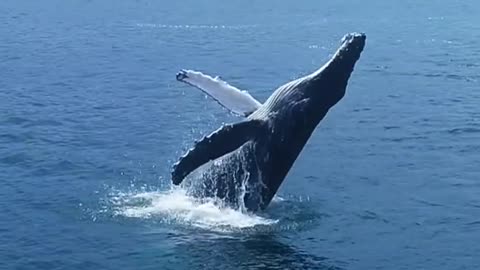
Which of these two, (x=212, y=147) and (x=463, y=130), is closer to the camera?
(x=212, y=147)

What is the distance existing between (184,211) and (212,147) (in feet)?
8.04

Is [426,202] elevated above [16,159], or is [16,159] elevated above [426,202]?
[16,159]

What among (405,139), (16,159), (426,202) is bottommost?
(426,202)

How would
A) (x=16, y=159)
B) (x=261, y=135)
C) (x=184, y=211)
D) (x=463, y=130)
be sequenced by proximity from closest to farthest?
(x=261, y=135) → (x=184, y=211) → (x=16, y=159) → (x=463, y=130)

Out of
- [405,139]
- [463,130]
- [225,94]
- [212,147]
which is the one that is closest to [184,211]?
[212,147]

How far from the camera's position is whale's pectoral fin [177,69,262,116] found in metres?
21.1

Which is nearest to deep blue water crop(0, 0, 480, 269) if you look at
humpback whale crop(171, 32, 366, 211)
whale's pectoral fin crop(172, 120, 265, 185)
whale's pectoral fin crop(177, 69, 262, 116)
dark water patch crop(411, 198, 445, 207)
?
dark water patch crop(411, 198, 445, 207)

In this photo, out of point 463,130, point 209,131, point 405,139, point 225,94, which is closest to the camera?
point 225,94

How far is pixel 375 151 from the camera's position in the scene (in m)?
27.4

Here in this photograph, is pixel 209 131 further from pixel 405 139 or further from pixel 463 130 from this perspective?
pixel 463 130

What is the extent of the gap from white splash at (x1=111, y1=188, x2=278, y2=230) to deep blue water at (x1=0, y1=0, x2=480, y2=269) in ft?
0.14

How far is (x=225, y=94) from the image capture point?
21234mm

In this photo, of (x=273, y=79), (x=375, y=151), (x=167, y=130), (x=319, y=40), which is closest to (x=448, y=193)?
(x=375, y=151)

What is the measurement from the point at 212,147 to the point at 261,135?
1.21 m
